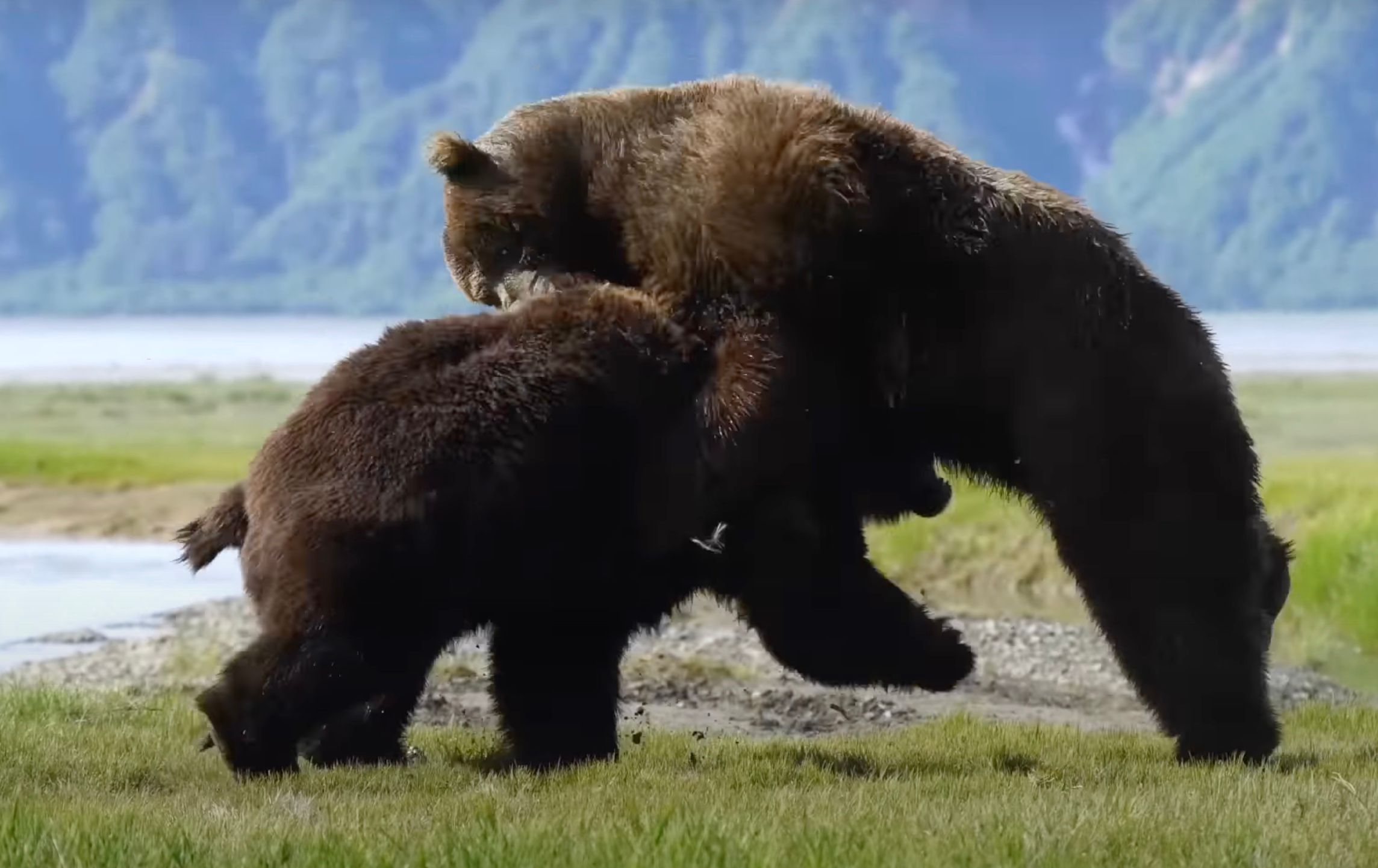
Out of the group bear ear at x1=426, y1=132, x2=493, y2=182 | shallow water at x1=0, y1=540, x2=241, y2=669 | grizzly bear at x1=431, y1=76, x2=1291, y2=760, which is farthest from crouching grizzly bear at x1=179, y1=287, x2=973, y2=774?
shallow water at x1=0, y1=540, x2=241, y2=669

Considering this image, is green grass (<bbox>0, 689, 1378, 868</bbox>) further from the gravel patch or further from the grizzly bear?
the gravel patch

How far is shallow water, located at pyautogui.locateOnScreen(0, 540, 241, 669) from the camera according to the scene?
50.6 ft

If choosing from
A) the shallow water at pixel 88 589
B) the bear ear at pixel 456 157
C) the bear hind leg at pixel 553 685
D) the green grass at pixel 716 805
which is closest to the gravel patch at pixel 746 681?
the bear hind leg at pixel 553 685

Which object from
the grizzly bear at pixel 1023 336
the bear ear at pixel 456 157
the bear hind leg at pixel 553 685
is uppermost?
the bear ear at pixel 456 157

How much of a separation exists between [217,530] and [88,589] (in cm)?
1294

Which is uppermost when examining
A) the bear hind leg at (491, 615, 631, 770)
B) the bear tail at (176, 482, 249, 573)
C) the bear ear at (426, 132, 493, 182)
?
the bear ear at (426, 132, 493, 182)

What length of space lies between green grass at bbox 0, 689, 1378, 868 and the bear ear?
1985 millimetres

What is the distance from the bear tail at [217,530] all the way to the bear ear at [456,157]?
1304 mm

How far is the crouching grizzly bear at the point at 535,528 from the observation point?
5.91m

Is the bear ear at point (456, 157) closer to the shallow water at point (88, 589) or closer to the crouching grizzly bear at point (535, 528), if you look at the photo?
the crouching grizzly bear at point (535, 528)

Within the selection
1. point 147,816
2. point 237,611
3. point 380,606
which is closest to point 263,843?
point 147,816

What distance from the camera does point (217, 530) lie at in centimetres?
654

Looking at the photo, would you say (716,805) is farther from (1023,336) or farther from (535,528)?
(1023,336)

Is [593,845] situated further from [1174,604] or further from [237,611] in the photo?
[237,611]
